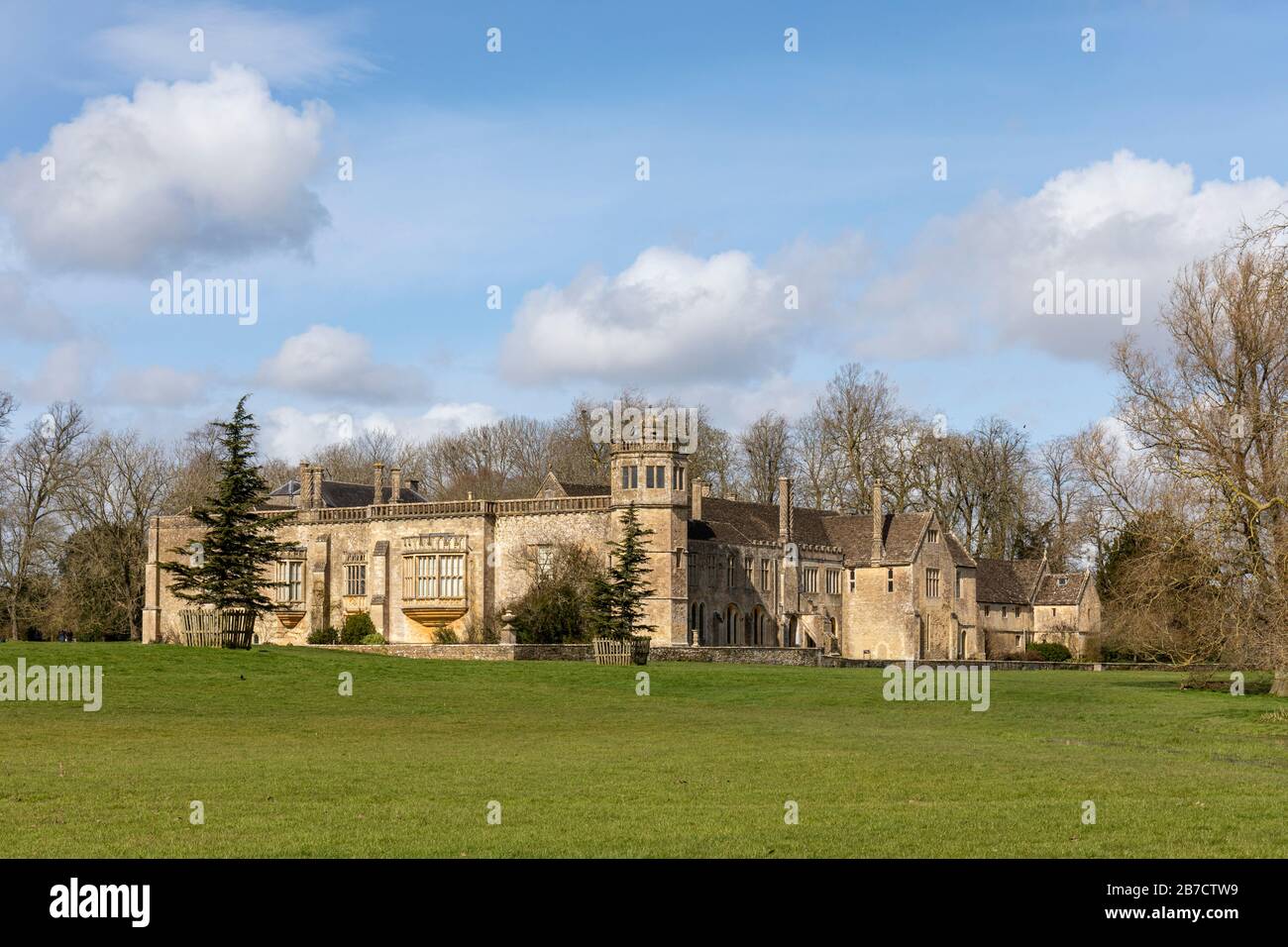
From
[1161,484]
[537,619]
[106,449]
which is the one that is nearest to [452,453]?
[106,449]

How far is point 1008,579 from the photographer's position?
86.5m

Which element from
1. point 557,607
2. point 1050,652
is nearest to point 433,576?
point 557,607

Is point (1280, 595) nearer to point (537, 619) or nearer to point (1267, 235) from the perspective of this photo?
point (1267, 235)

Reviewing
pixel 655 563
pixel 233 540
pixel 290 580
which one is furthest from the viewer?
pixel 290 580

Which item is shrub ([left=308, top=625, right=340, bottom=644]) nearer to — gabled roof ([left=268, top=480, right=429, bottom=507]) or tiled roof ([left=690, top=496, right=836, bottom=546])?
gabled roof ([left=268, top=480, right=429, bottom=507])

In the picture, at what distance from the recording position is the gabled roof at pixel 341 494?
75125mm

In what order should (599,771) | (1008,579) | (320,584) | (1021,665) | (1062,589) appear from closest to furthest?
(599,771) → (1021,665) → (320,584) → (1062,589) → (1008,579)

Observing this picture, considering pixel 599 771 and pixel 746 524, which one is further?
pixel 746 524

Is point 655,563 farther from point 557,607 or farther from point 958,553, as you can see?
point 958,553

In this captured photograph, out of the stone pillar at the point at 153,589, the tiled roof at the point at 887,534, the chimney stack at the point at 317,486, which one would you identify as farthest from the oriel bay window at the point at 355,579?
the tiled roof at the point at 887,534

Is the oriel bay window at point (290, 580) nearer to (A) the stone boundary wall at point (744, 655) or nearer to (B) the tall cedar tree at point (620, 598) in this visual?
(A) the stone boundary wall at point (744, 655)

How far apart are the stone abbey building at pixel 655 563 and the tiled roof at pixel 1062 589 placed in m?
5.21

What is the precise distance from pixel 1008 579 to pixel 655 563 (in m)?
30.4

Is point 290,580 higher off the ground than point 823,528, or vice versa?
point 823,528
